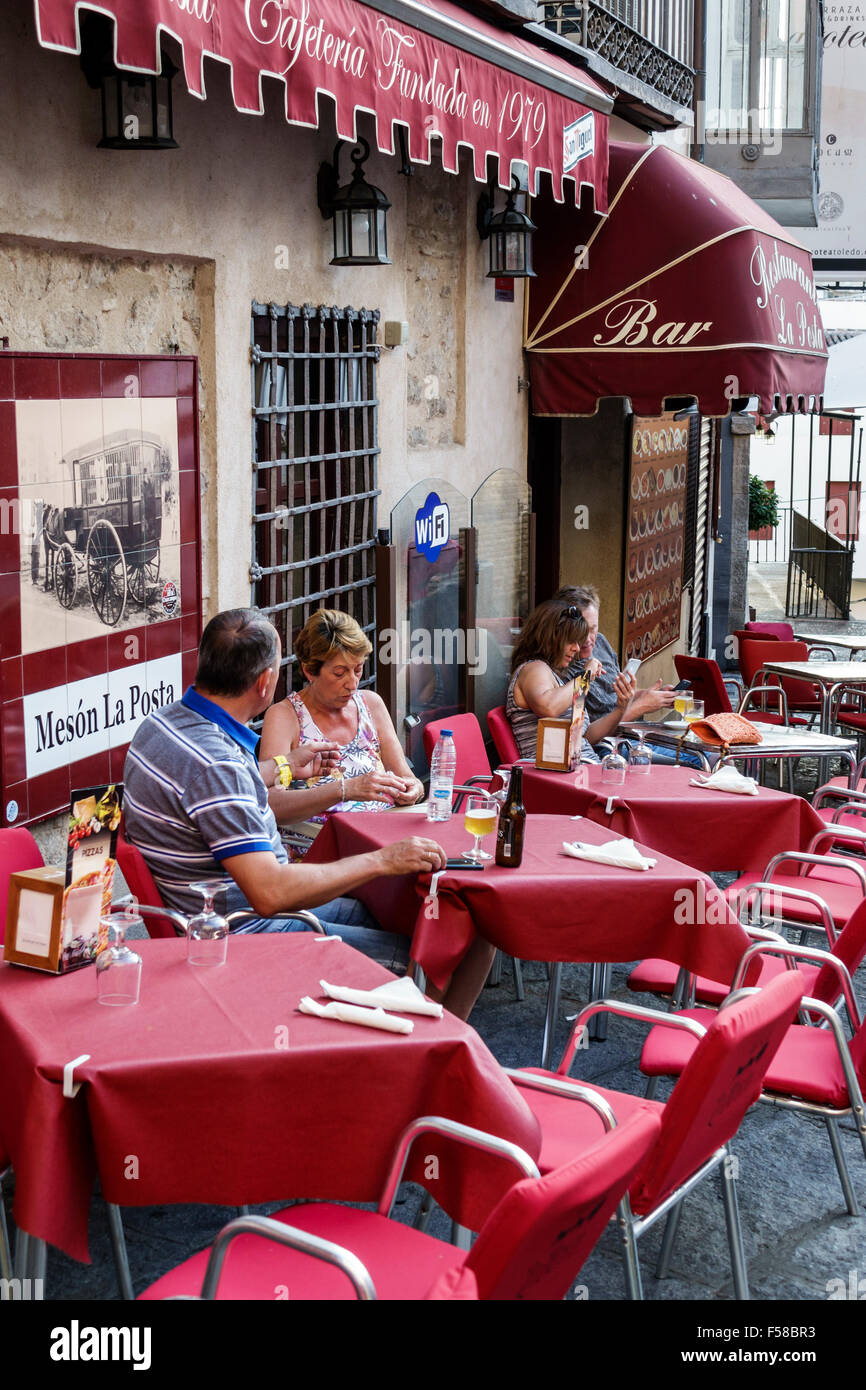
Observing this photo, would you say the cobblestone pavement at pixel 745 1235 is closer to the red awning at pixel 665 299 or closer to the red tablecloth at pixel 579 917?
the red tablecloth at pixel 579 917

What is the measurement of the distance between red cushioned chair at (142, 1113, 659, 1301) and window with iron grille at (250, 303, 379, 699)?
4.27m

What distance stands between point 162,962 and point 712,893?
185 centimetres

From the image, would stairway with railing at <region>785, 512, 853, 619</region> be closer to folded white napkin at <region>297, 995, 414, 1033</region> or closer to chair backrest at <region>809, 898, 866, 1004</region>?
chair backrest at <region>809, 898, 866, 1004</region>

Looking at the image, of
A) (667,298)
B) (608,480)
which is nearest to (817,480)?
(608,480)

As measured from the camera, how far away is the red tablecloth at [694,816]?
→ 5824 mm

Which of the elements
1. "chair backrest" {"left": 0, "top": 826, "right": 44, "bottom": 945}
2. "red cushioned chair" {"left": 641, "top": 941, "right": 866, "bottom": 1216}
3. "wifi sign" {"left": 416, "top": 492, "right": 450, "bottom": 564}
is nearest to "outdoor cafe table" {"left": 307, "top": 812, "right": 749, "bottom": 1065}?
"red cushioned chair" {"left": 641, "top": 941, "right": 866, "bottom": 1216}

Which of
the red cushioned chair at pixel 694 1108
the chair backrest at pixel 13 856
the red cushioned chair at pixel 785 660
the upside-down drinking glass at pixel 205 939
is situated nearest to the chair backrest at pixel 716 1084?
the red cushioned chair at pixel 694 1108

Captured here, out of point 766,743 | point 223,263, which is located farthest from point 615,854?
point 223,263

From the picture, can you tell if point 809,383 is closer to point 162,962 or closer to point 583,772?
point 583,772

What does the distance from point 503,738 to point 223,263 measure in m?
2.56

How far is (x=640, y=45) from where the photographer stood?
38.2ft

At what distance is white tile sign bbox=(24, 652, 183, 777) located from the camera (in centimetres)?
533

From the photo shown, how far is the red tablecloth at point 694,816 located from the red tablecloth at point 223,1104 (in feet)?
8.19

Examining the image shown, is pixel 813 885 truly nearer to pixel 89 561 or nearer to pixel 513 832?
pixel 513 832
